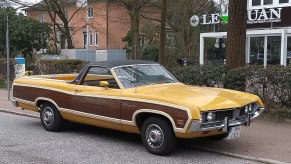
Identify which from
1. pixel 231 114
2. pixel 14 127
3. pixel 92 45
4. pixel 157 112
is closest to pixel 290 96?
pixel 231 114

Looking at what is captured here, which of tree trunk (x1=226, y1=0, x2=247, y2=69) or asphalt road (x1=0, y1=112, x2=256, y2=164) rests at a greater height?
tree trunk (x1=226, y1=0, x2=247, y2=69)

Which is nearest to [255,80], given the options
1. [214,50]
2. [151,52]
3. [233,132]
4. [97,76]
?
[233,132]

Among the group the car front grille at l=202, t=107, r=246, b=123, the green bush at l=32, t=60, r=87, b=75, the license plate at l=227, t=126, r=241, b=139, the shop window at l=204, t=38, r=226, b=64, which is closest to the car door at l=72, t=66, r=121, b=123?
the car front grille at l=202, t=107, r=246, b=123

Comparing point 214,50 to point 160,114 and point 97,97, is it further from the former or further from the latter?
point 160,114

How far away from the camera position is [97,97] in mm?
8086

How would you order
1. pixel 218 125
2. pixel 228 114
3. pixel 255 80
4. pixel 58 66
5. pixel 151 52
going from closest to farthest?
1. pixel 218 125
2. pixel 228 114
3. pixel 255 80
4. pixel 58 66
5. pixel 151 52

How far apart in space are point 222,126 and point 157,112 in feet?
3.34

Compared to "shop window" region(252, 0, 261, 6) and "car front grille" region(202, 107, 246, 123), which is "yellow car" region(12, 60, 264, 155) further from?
"shop window" region(252, 0, 261, 6)

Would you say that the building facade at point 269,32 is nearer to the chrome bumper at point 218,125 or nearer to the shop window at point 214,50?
the shop window at point 214,50

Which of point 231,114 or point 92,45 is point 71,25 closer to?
point 92,45

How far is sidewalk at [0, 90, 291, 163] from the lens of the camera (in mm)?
7227

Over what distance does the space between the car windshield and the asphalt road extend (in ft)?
3.64

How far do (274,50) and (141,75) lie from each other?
14.6 metres

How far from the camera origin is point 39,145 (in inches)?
313
